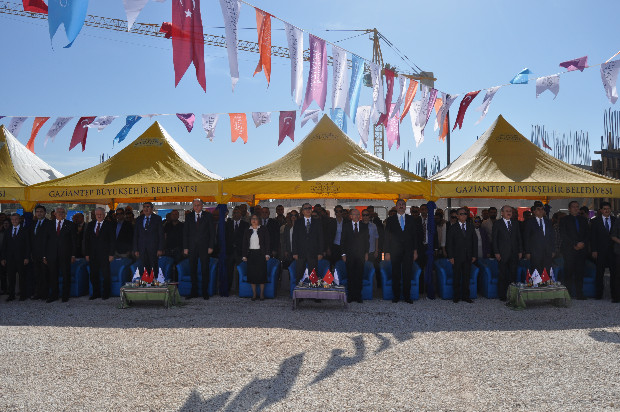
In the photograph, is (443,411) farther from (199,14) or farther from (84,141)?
(84,141)

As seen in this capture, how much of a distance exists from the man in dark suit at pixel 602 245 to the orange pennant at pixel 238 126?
26.6ft

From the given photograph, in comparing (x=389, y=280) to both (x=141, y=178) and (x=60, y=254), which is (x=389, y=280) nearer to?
(x=141, y=178)

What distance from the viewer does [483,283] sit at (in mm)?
8125

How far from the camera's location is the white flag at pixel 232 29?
6.68 metres

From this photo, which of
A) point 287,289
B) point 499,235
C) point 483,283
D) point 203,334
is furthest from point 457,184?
point 203,334

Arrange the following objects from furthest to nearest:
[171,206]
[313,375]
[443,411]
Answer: [171,206], [313,375], [443,411]

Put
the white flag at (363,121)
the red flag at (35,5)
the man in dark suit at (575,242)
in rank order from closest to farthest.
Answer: the red flag at (35,5)
the man in dark suit at (575,242)
the white flag at (363,121)

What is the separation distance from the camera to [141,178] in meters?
8.50

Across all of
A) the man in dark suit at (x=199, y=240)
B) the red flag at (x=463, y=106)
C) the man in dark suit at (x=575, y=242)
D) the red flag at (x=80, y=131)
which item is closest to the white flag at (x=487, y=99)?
the red flag at (x=463, y=106)

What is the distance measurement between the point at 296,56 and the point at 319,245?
3.33m

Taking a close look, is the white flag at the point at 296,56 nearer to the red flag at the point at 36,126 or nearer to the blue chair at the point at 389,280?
the blue chair at the point at 389,280

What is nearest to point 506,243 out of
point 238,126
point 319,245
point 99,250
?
point 319,245

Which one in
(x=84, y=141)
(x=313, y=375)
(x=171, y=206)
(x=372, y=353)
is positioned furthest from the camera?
(x=171, y=206)

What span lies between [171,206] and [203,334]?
60.8 feet
